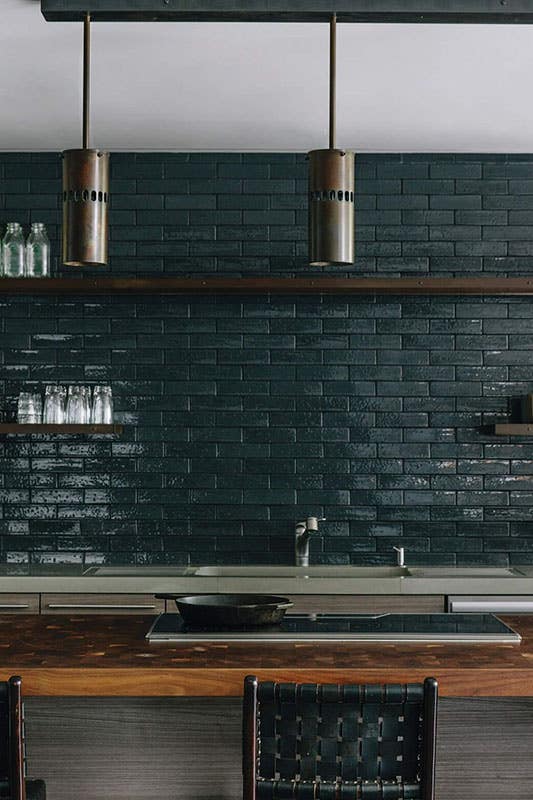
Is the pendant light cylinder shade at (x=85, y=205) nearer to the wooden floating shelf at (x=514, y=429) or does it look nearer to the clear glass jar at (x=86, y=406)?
the clear glass jar at (x=86, y=406)

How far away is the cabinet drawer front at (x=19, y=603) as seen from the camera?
15.5 feet

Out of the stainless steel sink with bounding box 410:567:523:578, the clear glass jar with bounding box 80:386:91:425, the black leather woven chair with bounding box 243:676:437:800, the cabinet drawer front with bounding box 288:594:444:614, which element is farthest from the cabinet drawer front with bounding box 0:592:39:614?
the black leather woven chair with bounding box 243:676:437:800

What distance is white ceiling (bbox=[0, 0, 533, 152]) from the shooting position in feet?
12.0

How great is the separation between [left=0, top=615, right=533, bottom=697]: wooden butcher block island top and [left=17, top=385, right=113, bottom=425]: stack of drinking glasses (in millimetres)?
2080

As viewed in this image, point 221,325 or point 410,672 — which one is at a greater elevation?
point 221,325

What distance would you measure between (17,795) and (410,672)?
1.02 metres

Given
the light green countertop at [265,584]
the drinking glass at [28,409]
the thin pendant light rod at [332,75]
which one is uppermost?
the thin pendant light rod at [332,75]

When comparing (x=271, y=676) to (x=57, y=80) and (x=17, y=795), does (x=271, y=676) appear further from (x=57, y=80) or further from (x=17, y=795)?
(x=57, y=80)

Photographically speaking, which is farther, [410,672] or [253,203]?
[253,203]

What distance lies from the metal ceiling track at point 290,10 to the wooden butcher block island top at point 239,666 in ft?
6.37

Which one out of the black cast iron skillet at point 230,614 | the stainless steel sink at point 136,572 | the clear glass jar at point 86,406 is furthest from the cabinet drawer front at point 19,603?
the black cast iron skillet at point 230,614

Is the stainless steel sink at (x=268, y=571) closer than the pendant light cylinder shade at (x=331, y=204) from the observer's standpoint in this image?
No

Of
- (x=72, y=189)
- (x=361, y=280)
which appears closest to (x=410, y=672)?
(x=72, y=189)

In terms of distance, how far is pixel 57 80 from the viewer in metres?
4.17
